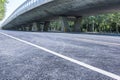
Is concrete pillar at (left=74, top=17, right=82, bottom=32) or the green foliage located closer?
concrete pillar at (left=74, top=17, right=82, bottom=32)

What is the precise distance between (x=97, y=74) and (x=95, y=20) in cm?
7960

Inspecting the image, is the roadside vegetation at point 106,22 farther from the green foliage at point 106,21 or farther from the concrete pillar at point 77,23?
the concrete pillar at point 77,23

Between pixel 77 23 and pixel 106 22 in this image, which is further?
pixel 106 22

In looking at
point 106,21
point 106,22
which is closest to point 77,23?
point 106,21

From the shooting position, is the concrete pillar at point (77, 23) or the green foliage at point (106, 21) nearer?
the concrete pillar at point (77, 23)

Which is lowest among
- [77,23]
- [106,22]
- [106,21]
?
[77,23]

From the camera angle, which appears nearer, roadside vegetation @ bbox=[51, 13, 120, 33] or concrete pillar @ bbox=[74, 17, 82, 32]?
concrete pillar @ bbox=[74, 17, 82, 32]

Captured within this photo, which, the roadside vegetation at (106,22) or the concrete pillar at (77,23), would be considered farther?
the roadside vegetation at (106,22)

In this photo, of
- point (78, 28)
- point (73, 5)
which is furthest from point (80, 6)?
point (78, 28)

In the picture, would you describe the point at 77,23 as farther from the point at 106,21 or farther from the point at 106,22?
the point at 106,22

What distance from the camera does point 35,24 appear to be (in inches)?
3014

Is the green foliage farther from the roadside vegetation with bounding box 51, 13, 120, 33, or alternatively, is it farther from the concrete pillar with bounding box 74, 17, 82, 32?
the concrete pillar with bounding box 74, 17, 82, 32

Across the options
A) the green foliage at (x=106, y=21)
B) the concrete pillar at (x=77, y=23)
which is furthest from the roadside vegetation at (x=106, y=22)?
the concrete pillar at (x=77, y=23)

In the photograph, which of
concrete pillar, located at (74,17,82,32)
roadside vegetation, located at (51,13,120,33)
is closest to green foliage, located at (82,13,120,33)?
roadside vegetation, located at (51,13,120,33)
